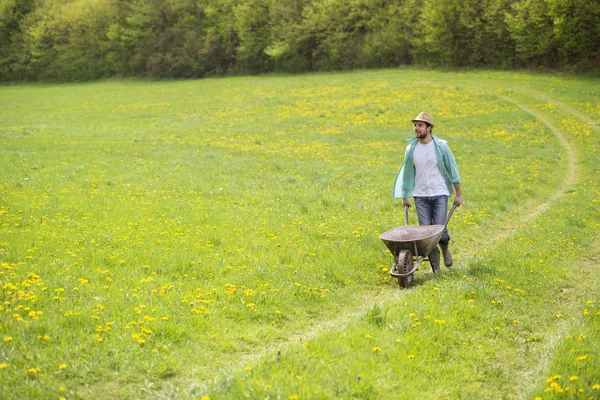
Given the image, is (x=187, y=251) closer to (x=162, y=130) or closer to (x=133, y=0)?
(x=162, y=130)

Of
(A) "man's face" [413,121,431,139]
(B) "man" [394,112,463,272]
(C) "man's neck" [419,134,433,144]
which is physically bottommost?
(B) "man" [394,112,463,272]

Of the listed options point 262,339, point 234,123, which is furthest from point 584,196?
point 234,123

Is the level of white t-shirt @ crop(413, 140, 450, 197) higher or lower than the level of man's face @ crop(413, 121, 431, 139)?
lower

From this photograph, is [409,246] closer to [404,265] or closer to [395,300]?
[404,265]

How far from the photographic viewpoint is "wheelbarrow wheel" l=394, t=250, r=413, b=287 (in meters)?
9.34

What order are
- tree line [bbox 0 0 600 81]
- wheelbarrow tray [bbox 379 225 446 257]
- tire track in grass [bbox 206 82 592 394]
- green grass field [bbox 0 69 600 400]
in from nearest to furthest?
green grass field [bbox 0 69 600 400]
tire track in grass [bbox 206 82 592 394]
wheelbarrow tray [bbox 379 225 446 257]
tree line [bbox 0 0 600 81]

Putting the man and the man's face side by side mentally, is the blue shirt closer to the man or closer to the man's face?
the man

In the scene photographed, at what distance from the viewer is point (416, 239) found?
9.16m

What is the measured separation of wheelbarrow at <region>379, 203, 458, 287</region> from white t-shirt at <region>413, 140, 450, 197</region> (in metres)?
0.81

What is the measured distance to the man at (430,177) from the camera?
10117mm

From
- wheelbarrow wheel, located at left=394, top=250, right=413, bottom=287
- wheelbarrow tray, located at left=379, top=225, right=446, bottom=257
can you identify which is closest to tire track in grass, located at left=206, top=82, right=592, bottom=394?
wheelbarrow wheel, located at left=394, top=250, right=413, bottom=287

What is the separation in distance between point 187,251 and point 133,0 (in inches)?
3182

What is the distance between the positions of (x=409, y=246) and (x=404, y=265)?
1.06 feet

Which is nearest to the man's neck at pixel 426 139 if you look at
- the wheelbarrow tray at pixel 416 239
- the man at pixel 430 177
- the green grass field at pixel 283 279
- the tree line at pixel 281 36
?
the man at pixel 430 177
